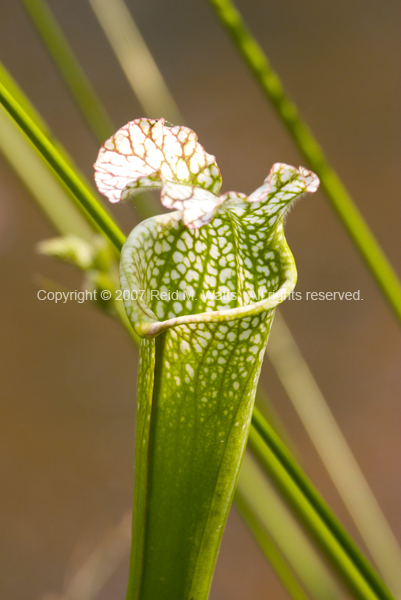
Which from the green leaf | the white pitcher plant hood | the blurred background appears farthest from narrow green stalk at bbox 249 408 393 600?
the blurred background

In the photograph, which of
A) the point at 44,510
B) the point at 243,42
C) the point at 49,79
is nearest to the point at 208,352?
the point at 243,42

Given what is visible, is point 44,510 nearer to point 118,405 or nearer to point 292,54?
point 118,405

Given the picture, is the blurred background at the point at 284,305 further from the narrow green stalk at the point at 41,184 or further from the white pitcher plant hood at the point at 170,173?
the white pitcher plant hood at the point at 170,173

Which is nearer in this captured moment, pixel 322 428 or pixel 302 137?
pixel 302 137

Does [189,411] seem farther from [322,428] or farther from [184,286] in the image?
[322,428]

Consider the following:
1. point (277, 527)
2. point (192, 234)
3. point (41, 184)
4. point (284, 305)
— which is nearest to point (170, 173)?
point (192, 234)

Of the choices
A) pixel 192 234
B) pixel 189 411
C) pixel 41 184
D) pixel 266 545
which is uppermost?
pixel 41 184
